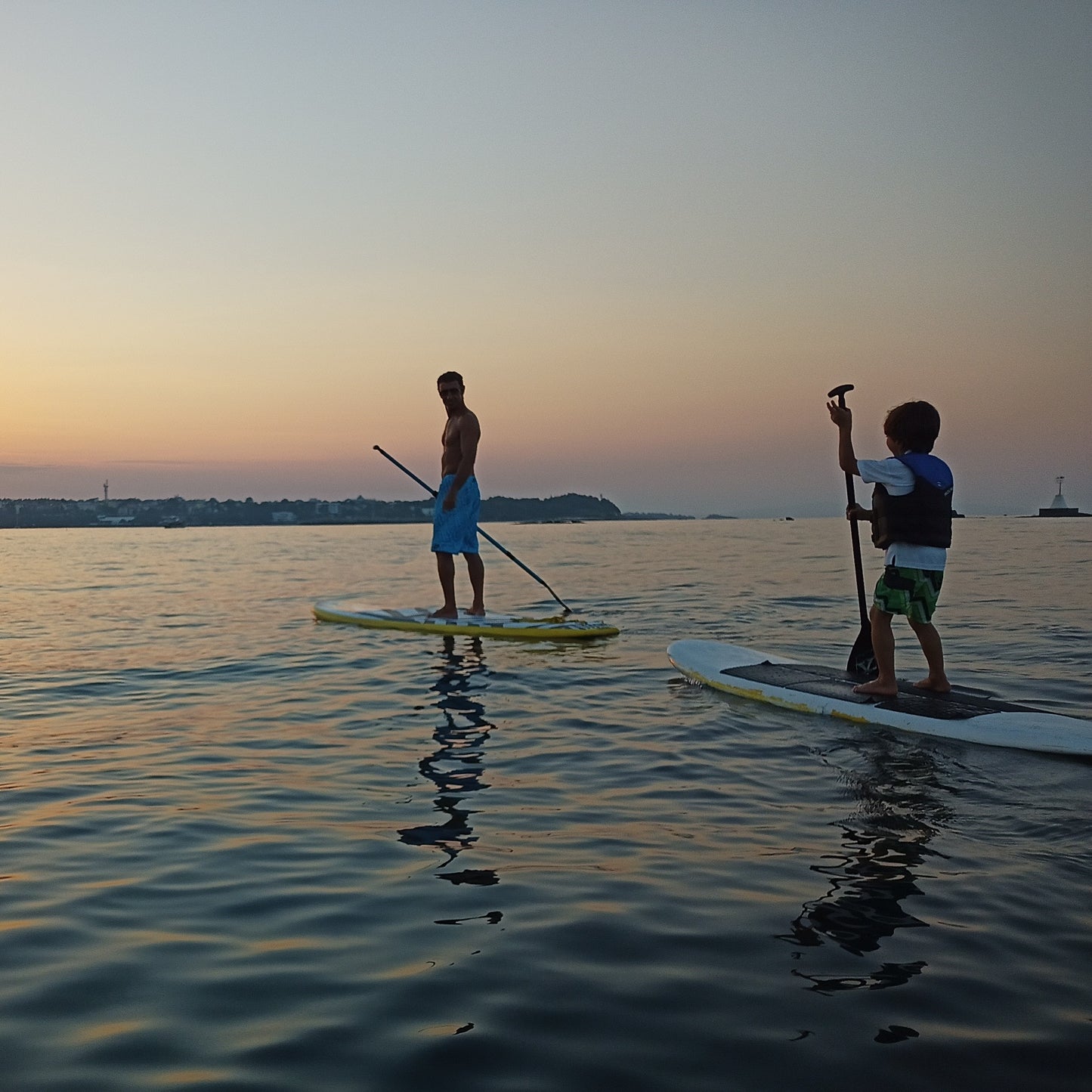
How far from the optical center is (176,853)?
3.88m

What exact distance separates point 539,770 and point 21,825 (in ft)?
8.13

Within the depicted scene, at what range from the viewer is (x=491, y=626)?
10664mm

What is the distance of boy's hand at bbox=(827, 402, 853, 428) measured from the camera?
6.54 meters

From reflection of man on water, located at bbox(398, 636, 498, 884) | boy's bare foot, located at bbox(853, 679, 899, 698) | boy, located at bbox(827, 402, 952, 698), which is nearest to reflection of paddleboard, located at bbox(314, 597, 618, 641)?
reflection of man on water, located at bbox(398, 636, 498, 884)

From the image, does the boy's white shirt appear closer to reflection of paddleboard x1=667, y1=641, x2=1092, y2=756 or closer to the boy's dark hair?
the boy's dark hair

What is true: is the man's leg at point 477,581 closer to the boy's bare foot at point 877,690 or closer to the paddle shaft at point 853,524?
the paddle shaft at point 853,524

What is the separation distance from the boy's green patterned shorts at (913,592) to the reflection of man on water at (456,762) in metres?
2.76

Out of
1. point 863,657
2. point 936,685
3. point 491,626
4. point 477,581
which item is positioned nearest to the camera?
point 936,685

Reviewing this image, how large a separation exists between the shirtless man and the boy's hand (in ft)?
17.2

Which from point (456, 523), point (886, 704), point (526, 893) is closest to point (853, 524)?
point (886, 704)

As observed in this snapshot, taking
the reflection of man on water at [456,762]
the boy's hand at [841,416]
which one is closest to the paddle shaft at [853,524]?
the boy's hand at [841,416]

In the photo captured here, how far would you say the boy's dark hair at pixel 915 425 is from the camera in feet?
20.7

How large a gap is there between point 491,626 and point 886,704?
525 cm

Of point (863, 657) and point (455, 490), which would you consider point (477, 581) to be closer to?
point (455, 490)
